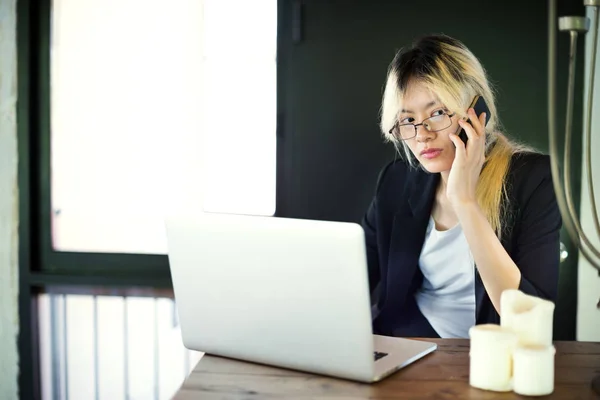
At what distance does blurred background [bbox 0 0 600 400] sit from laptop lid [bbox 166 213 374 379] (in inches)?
44.0

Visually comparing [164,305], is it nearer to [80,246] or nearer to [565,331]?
[80,246]

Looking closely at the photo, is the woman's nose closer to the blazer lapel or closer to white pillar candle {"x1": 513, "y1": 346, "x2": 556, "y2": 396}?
the blazer lapel

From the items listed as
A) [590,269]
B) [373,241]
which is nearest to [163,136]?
[373,241]

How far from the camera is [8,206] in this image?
2.44 metres

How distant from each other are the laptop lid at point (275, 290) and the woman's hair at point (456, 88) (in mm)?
780

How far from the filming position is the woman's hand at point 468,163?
5.33ft

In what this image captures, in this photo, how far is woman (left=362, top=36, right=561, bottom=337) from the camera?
5.52 feet

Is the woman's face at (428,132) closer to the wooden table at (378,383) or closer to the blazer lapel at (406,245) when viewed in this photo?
the blazer lapel at (406,245)

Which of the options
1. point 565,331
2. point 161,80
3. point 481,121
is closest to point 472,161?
point 481,121

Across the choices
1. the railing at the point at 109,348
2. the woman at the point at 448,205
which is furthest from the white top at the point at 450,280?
the railing at the point at 109,348

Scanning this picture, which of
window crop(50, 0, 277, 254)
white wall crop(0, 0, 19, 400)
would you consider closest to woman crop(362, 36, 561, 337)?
window crop(50, 0, 277, 254)

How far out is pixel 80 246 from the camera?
8.29 feet

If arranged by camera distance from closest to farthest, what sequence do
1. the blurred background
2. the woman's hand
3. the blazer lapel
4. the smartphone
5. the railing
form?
the woman's hand
the smartphone
the blazer lapel
the blurred background
the railing

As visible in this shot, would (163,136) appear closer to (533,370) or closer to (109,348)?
(109,348)
